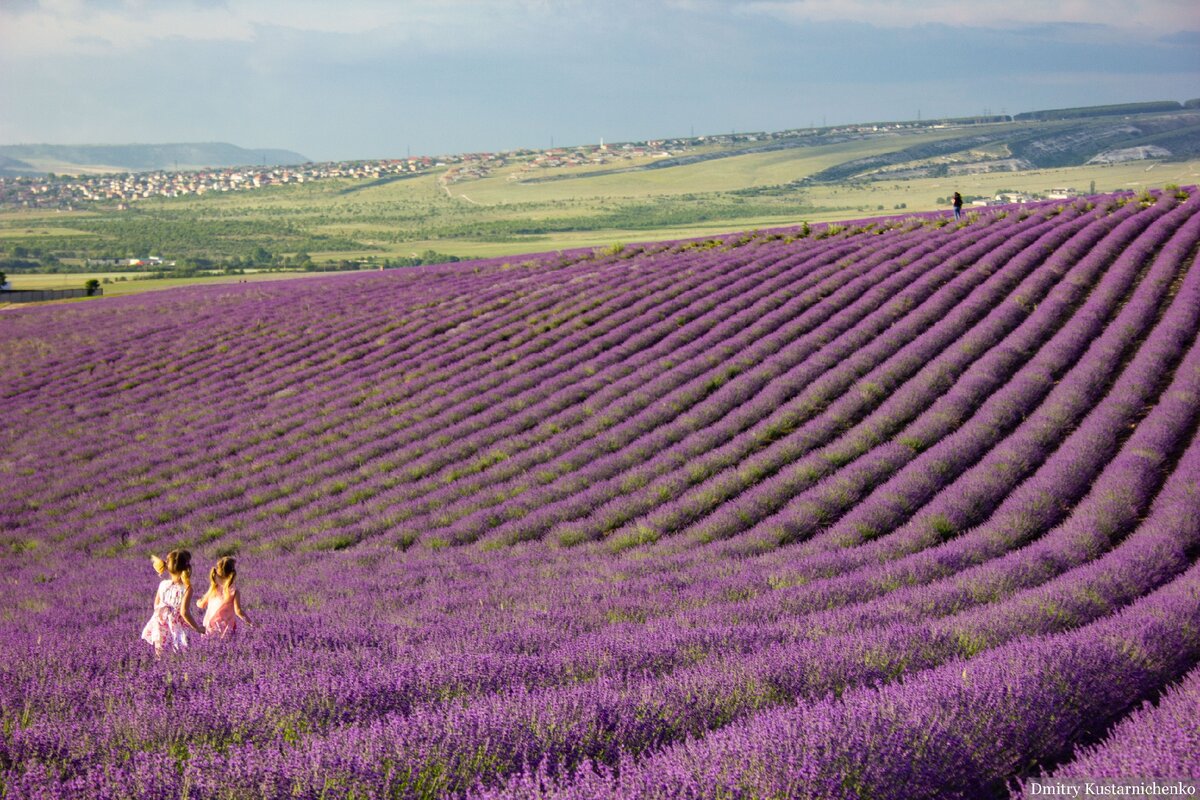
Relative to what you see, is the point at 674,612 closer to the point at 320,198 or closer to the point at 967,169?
the point at 967,169

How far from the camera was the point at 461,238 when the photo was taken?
9656 cm

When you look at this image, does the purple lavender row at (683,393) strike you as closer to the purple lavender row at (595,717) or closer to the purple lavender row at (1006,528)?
the purple lavender row at (1006,528)

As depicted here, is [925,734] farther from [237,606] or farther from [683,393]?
[683,393]

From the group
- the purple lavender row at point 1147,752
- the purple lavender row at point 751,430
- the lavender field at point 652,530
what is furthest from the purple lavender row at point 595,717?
the purple lavender row at point 751,430

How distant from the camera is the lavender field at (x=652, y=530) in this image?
356cm

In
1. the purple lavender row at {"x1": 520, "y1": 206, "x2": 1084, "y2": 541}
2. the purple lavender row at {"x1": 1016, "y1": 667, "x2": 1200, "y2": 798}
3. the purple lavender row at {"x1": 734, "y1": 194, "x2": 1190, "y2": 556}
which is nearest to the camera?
the purple lavender row at {"x1": 1016, "y1": 667, "x2": 1200, "y2": 798}

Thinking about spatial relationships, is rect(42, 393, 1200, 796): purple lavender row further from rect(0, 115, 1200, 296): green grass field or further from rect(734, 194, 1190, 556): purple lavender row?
rect(0, 115, 1200, 296): green grass field

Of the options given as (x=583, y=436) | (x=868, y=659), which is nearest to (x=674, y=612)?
(x=868, y=659)

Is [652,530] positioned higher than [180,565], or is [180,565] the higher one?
[180,565]

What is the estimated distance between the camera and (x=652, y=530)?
10211mm

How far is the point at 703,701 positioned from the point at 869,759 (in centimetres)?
95

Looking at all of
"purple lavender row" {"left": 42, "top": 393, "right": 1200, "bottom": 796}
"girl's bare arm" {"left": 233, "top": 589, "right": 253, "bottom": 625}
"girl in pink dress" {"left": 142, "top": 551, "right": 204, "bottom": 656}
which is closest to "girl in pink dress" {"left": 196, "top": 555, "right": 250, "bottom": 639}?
"girl's bare arm" {"left": 233, "top": 589, "right": 253, "bottom": 625}

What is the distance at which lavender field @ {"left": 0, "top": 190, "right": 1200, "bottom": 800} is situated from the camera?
3.56 metres

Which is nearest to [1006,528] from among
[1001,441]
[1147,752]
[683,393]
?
[1001,441]
